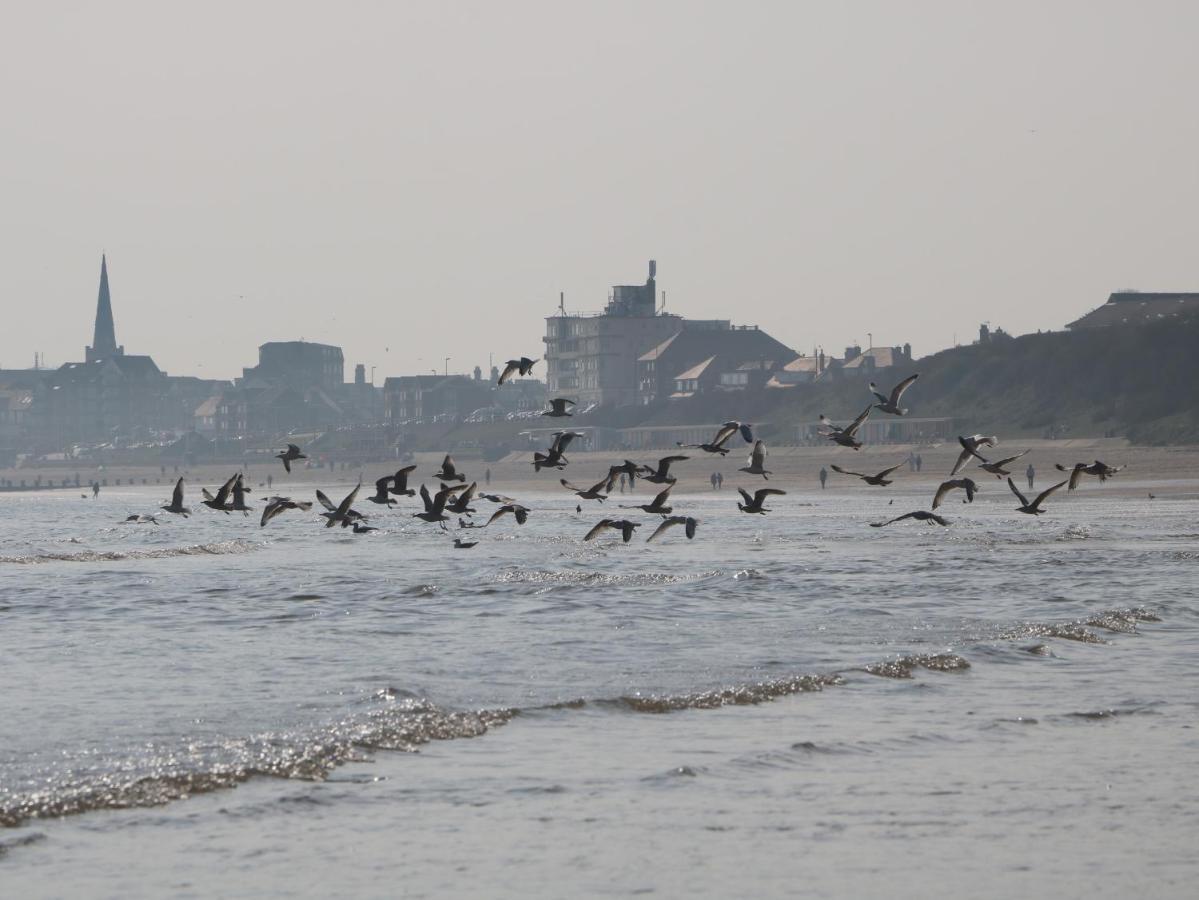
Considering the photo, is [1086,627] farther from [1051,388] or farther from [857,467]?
[1051,388]

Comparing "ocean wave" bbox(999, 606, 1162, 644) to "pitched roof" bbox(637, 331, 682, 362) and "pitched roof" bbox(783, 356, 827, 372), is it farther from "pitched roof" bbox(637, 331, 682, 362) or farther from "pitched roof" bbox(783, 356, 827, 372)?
"pitched roof" bbox(637, 331, 682, 362)

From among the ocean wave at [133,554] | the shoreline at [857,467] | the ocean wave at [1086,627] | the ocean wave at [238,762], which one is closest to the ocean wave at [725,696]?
the ocean wave at [238,762]

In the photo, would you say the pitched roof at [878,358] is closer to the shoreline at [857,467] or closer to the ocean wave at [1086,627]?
the shoreline at [857,467]

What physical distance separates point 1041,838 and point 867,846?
127 centimetres

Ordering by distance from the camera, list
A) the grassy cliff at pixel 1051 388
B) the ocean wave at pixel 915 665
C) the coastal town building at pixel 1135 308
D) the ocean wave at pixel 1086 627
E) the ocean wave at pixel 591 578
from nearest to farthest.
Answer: the ocean wave at pixel 915 665
the ocean wave at pixel 1086 627
the ocean wave at pixel 591 578
the grassy cliff at pixel 1051 388
the coastal town building at pixel 1135 308

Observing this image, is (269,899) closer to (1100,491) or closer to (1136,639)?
(1136,639)

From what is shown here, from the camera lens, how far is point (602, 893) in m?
12.3

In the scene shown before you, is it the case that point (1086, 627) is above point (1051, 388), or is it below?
below

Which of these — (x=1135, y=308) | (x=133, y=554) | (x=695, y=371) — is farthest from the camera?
(x=695, y=371)

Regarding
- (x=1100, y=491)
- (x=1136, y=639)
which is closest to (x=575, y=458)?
(x=1100, y=491)

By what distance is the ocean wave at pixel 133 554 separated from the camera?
52.5m

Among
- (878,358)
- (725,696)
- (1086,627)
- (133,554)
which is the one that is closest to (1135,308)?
(878,358)

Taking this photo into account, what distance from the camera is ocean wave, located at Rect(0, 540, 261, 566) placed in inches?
2067

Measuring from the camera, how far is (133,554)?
182 ft
